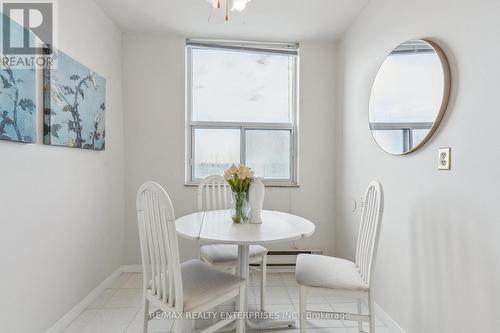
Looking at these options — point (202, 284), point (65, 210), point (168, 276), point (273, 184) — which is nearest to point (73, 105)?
point (65, 210)

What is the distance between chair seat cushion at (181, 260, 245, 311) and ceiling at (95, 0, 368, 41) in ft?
5.80

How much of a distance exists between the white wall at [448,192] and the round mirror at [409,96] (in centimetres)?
5

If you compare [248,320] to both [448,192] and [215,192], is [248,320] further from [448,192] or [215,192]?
[448,192]

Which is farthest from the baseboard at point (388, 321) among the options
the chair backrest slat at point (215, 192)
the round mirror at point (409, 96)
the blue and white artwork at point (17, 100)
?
the blue and white artwork at point (17, 100)

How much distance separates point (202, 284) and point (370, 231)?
997 millimetres

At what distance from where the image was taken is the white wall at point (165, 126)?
2709mm

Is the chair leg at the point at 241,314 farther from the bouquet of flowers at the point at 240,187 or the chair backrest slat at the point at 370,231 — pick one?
the chair backrest slat at the point at 370,231

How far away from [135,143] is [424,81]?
2.46 metres

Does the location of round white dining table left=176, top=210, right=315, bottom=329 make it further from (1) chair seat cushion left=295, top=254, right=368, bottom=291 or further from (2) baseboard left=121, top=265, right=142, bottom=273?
(2) baseboard left=121, top=265, right=142, bottom=273

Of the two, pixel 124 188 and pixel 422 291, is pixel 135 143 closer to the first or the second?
pixel 124 188

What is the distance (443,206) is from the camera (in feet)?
4.66

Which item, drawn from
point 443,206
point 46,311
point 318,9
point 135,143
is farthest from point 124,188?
point 443,206

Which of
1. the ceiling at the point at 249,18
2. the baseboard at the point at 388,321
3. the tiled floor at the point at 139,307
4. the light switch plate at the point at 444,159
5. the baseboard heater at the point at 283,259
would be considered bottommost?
the tiled floor at the point at 139,307

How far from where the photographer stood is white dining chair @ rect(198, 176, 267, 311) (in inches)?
74.7
